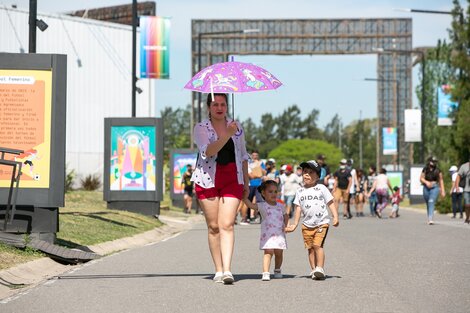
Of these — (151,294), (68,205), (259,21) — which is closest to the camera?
(151,294)

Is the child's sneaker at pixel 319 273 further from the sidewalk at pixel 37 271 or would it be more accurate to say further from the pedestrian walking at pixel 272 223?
the sidewalk at pixel 37 271

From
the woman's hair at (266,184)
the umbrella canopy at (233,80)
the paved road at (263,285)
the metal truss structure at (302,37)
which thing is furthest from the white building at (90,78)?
the umbrella canopy at (233,80)

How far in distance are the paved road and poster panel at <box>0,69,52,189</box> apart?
1.63 meters

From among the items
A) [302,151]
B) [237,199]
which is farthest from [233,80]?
[302,151]

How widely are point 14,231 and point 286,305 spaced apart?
717 centimetres

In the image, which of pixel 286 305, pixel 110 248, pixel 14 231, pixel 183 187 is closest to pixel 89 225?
pixel 110 248

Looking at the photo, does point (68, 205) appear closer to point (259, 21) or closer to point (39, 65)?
point (39, 65)

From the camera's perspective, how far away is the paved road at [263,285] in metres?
10.2

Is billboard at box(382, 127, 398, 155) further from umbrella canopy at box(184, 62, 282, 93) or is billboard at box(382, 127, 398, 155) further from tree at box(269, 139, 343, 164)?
tree at box(269, 139, 343, 164)

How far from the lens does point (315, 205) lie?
13047 mm

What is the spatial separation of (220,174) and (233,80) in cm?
98

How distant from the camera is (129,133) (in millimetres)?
30609

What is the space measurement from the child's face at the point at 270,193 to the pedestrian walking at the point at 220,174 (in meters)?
0.76

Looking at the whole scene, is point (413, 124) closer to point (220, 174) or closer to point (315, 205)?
point (315, 205)
